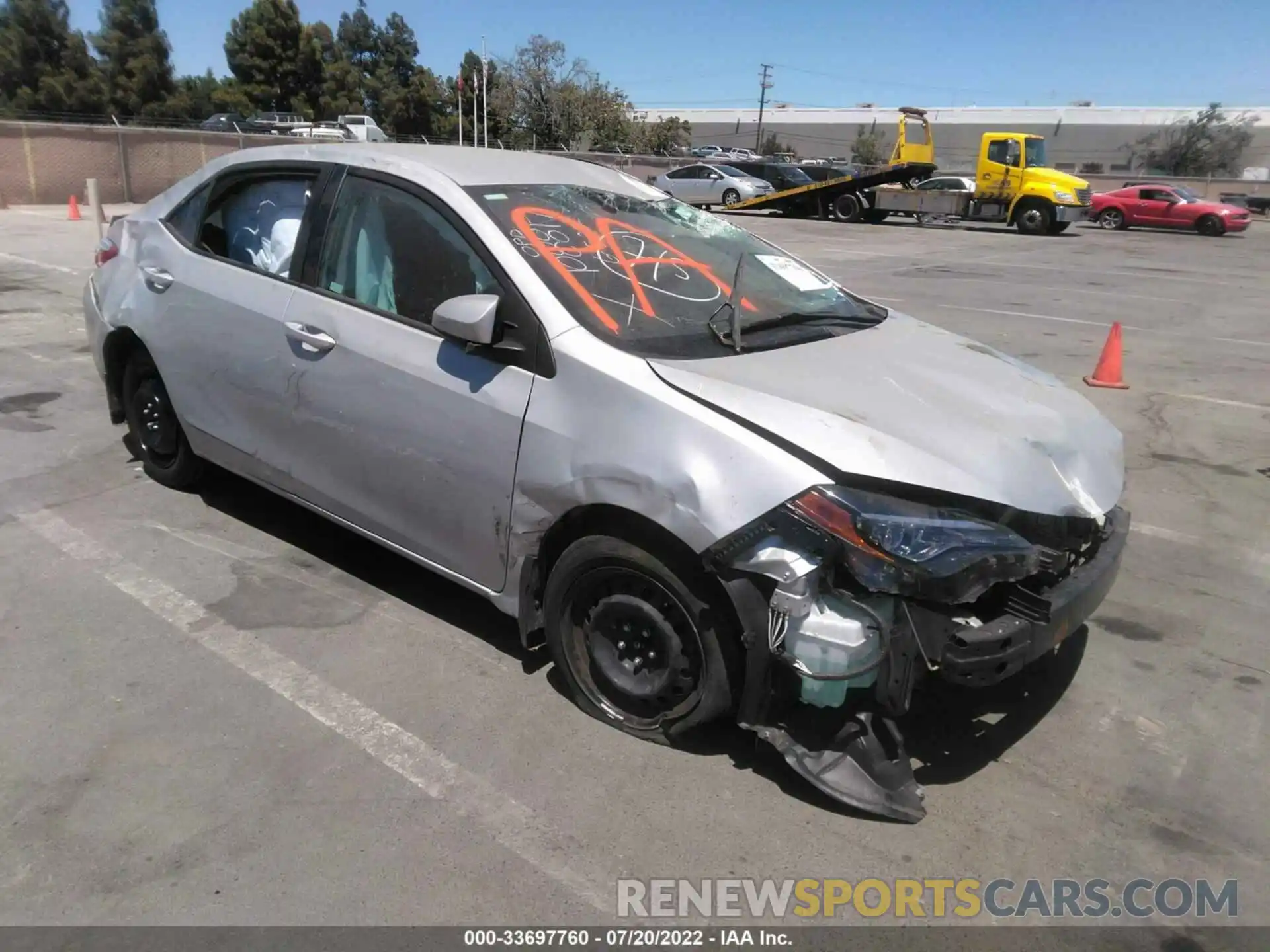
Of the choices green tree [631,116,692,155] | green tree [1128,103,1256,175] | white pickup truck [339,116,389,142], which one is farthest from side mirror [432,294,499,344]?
green tree [1128,103,1256,175]

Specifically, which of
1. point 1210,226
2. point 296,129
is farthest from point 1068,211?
point 296,129

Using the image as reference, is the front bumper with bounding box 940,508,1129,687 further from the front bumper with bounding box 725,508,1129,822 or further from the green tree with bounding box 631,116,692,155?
the green tree with bounding box 631,116,692,155

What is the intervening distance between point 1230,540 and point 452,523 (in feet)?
13.6

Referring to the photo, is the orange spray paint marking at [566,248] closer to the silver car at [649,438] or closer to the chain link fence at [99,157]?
the silver car at [649,438]

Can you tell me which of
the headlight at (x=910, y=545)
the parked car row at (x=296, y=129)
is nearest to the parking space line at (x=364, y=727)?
the headlight at (x=910, y=545)

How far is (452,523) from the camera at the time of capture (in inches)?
134

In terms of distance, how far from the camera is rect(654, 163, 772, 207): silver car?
101 feet

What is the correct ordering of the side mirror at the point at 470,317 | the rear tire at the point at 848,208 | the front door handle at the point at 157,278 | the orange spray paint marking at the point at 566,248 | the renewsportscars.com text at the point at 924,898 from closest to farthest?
the renewsportscars.com text at the point at 924,898 → the side mirror at the point at 470,317 → the orange spray paint marking at the point at 566,248 → the front door handle at the point at 157,278 → the rear tire at the point at 848,208

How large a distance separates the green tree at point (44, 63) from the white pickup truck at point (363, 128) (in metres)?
17.9

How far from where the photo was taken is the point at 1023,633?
2719 millimetres

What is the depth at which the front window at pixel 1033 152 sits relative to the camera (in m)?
27.5

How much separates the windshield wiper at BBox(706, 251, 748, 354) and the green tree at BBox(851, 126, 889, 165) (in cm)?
7089

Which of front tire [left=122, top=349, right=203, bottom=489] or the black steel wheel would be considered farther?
the black steel wheel

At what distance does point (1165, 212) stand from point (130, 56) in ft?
175
